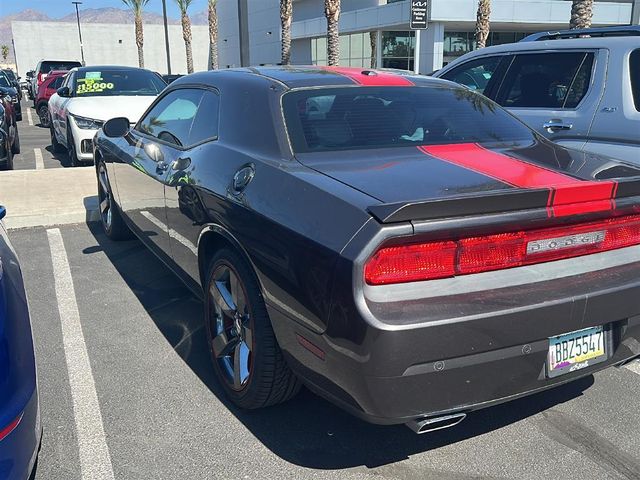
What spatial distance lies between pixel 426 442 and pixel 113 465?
1.41 m

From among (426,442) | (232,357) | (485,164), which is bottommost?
(426,442)

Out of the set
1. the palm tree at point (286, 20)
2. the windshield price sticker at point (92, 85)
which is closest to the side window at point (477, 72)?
the windshield price sticker at point (92, 85)

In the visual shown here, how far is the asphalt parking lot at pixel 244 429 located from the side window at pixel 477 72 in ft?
10.9

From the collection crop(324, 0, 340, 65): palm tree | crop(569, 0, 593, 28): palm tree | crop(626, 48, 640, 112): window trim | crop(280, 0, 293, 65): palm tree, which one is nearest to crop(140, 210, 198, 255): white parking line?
crop(626, 48, 640, 112): window trim

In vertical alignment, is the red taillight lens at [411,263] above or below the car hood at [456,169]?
below

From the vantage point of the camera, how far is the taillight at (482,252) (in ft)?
7.18

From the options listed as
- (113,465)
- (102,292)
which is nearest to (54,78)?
(102,292)

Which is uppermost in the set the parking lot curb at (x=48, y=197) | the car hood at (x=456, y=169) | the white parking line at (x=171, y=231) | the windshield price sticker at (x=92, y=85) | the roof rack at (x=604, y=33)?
the roof rack at (x=604, y=33)

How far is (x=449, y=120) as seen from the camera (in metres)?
3.41

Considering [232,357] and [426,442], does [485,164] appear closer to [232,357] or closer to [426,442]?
[426,442]

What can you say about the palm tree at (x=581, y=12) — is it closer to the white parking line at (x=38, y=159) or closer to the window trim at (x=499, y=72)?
the window trim at (x=499, y=72)

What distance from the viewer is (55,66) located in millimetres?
25484

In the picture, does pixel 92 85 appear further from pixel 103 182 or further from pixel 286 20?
pixel 286 20

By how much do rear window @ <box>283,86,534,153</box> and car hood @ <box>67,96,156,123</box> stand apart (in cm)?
643
